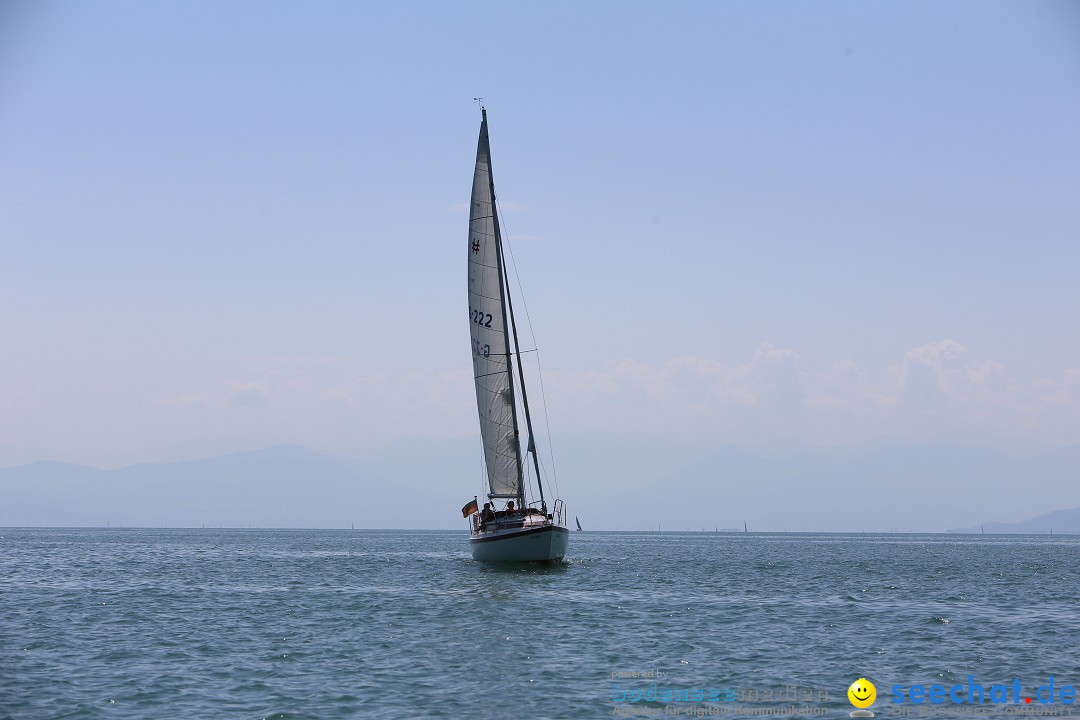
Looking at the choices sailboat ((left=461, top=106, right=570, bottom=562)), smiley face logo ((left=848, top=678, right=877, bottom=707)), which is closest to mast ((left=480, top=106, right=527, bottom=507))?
sailboat ((left=461, top=106, right=570, bottom=562))

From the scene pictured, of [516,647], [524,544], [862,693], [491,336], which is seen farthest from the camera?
[491,336]

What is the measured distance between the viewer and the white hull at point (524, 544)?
167 feet

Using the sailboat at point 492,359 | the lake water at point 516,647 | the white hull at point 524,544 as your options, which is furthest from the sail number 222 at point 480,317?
the lake water at point 516,647

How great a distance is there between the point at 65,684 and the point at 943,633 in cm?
2598

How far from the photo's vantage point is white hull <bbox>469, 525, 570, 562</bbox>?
5094 cm

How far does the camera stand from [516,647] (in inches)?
1147

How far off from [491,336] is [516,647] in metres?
28.8

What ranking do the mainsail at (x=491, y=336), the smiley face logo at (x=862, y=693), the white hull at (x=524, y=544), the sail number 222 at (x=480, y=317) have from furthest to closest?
the sail number 222 at (x=480, y=317) → the mainsail at (x=491, y=336) → the white hull at (x=524, y=544) → the smiley face logo at (x=862, y=693)

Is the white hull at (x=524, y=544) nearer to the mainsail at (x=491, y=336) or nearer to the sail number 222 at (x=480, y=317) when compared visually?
the mainsail at (x=491, y=336)

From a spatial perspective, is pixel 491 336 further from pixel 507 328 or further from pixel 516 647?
pixel 516 647

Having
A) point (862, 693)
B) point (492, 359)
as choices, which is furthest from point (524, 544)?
point (862, 693)

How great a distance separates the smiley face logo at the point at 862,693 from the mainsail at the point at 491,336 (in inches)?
1346

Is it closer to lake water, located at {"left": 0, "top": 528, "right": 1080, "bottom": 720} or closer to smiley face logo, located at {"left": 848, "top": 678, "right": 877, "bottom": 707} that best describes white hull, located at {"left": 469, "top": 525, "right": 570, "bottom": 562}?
lake water, located at {"left": 0, "top": 528, "right": 1080, "bottom": 720}

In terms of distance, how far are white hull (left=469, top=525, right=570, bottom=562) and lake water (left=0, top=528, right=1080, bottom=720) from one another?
111 cm
